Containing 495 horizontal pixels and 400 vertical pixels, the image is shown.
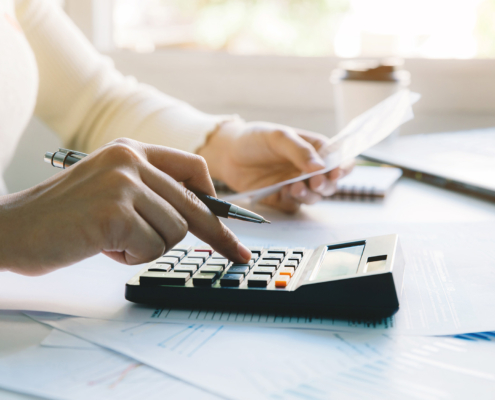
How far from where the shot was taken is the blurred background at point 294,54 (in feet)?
4.11

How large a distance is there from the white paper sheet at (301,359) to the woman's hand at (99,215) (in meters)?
0.05

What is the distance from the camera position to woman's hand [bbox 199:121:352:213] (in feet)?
2.15

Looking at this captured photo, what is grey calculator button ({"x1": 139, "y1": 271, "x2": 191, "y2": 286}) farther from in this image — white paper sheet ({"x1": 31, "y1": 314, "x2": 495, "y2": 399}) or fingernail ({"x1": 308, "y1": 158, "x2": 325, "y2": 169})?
fingernail ({"x1": 308, "y1": 158, "x2": 325, "y2": 169})

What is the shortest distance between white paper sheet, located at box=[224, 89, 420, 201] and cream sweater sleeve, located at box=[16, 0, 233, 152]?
0.72 ft

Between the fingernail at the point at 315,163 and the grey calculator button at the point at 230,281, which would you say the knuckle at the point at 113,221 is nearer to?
the grey calculator button at the point at 230,281

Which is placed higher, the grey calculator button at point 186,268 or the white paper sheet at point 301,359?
the grey calculator button at point 186,268

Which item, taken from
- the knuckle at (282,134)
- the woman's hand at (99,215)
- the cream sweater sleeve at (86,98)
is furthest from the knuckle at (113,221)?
the cream sweater sleeve at (86,98)

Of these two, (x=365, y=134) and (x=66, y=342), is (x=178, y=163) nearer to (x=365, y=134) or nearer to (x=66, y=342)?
(x=66, y=342)

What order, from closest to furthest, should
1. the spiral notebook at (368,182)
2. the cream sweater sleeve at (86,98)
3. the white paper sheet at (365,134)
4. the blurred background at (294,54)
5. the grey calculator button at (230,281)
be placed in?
the grey calculator button at (230,281) → the white paper sheet at (365,134) → the spiral notebook at (368,182) → the cream sweater sleeve at (86,98) → the blurred background at (294,54)

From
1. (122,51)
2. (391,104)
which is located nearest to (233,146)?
(391,104)

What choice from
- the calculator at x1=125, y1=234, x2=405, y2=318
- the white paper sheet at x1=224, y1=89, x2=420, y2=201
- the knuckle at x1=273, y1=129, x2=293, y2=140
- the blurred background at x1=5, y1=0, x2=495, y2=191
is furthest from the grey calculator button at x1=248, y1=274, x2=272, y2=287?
the blurred background at x1=5, y1=0, x2=495, y2=191

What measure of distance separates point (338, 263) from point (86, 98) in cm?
Answer: 63

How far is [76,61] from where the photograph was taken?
2.84ft

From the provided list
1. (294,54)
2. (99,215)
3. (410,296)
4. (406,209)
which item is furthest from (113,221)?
(294,54)
